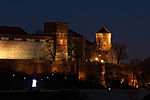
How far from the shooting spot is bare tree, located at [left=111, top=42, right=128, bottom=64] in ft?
214

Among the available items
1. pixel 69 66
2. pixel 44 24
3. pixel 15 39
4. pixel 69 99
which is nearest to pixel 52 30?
pixel 44 24

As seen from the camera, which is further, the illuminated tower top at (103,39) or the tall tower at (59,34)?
the illuminated tower top at (103,39)

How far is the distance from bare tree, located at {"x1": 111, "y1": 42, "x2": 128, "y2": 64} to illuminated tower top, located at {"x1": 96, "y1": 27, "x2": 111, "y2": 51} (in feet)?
3.54

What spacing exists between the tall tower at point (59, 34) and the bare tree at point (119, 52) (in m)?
9.64

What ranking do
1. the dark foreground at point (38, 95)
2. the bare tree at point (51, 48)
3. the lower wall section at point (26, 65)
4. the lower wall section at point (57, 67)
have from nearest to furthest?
1. the dark foreground at point (38, 95)
2. the lower wall section at point (26, 65)
3. the lower wall section at point (57, 67)
4. the bare tree at point (51, 48)

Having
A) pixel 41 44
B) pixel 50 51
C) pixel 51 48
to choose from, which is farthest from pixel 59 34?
pixel 50 51

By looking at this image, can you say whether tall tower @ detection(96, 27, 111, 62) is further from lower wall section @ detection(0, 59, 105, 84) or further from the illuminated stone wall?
lower wall section @ detection(0, 59, 105, 84)

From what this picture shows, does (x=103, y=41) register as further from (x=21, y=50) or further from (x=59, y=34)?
(x=21, y=50)

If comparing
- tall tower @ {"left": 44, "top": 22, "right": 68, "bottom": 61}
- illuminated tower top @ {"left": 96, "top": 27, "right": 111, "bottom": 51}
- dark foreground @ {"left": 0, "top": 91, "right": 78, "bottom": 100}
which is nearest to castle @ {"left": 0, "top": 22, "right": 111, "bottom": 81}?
tall tower @ {"left": 44, "top": 22, "right": 68, "bottom": 61}

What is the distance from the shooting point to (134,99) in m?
33.0

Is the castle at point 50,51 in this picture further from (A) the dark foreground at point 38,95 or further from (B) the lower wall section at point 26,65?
(A) the dark foreground at point 38,95

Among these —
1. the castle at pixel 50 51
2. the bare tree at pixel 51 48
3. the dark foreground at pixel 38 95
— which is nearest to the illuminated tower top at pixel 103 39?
the castle at pixel 50 51

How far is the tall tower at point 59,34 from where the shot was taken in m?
58.2

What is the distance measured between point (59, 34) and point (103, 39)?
Result: 1000cm
